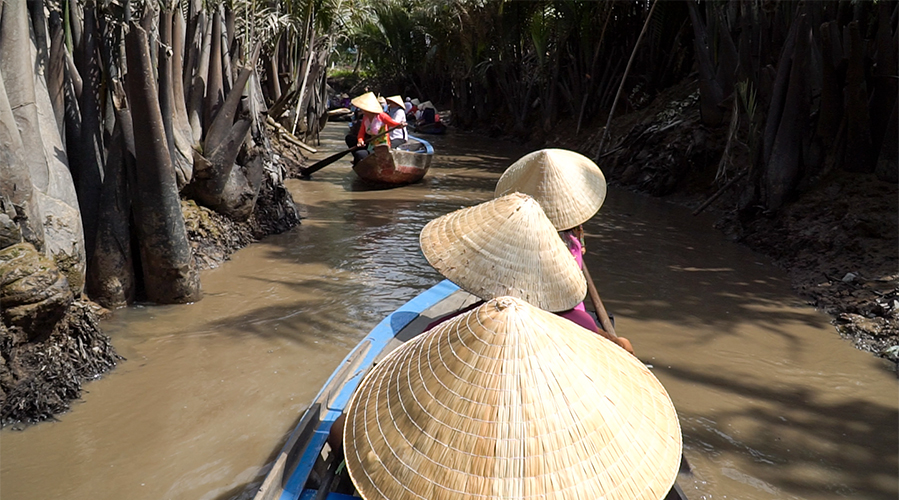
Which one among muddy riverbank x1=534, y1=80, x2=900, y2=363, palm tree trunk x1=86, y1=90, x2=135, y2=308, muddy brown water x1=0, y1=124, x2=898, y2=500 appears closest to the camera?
muddy brown water x1=0, y1=124, x2=898, y2=500

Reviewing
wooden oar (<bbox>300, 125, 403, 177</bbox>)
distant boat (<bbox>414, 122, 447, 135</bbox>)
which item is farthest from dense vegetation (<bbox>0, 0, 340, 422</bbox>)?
distant boat (<bbox>414, 122, 447, 135</bbox>)

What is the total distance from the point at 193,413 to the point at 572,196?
7.98 ft

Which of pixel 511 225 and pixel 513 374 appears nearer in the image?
pixel 513 374

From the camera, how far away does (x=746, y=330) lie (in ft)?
17.1

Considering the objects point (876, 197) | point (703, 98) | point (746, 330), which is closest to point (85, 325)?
point (746, 330)

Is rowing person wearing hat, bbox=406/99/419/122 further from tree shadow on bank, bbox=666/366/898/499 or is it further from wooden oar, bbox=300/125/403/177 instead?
tree shadow on bank, bbox=666/366/898/499

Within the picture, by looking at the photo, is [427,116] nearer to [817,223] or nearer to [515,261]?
[817,223]

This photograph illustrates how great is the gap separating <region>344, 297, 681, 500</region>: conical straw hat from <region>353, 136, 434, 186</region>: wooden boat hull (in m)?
8.38

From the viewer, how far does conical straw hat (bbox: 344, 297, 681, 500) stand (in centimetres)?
170

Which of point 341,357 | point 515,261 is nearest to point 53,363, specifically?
point 341,357

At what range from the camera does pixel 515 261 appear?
2.73m

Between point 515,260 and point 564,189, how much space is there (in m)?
1.04

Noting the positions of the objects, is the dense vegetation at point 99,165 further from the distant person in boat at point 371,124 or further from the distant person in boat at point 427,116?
the distant person in boat at point 427,116

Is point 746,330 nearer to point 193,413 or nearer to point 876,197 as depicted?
point 876,197
